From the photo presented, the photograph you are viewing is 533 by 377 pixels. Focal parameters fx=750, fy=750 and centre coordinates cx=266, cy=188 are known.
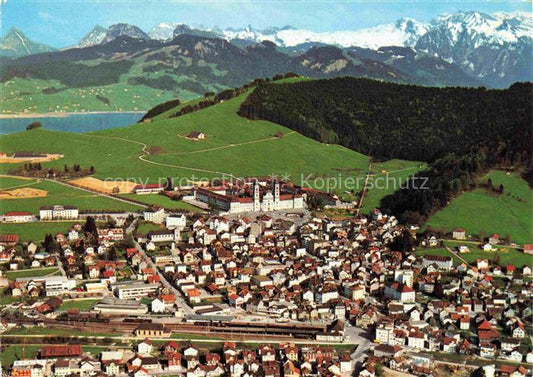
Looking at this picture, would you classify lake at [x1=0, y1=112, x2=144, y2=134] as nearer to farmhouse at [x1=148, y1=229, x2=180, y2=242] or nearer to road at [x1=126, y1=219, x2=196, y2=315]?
farmhouse at [x1=148, y1=229, x2=180, y2=242]

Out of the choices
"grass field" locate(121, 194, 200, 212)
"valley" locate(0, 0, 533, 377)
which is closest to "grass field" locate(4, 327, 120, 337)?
"valley" locate(0, 0, 533, 377)

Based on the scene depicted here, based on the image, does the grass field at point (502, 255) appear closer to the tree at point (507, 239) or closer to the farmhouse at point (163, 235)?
the tree at point (507, 239)

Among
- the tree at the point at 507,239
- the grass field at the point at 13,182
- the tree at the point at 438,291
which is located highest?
the grass field at the point at 13,182

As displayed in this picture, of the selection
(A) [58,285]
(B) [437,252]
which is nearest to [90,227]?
(A) [58,285]

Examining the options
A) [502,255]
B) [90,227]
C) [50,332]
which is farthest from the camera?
[90,227]

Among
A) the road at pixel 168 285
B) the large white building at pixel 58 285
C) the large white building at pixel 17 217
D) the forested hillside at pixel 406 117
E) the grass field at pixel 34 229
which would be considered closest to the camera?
the road at pixel 168 285

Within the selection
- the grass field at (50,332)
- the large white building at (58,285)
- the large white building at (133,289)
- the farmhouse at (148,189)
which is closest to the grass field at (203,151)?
the farmhouse at (148,189)

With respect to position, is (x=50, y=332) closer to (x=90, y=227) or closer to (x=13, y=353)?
(x=13, y=353)
